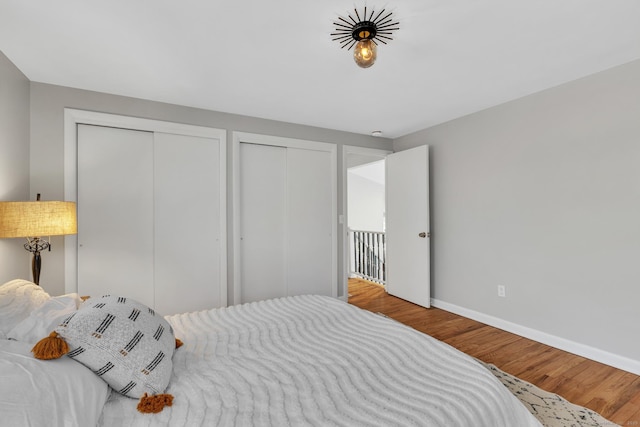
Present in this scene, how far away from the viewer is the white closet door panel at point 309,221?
3.65 meters

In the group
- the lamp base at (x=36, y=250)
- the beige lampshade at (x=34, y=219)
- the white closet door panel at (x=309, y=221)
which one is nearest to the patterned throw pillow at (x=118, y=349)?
the beige lampshade at (x=34, y=219)

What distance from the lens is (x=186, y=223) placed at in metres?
3.04

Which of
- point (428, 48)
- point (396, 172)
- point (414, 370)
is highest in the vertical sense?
point (428, 48)

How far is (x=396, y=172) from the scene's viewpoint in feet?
13.6

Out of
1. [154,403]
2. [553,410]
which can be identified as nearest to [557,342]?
[553,410]

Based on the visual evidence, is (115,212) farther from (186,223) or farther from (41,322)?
(41,322)

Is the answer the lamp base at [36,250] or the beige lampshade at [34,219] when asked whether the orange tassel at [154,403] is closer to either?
the beige lampshade at [34,219]

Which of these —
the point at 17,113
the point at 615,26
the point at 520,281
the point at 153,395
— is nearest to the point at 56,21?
the point at 17,113

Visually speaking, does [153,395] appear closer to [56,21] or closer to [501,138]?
[56,21]

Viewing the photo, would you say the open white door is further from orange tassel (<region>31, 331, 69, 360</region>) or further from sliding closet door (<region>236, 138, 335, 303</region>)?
orange tassel (<region>31, 331, 69, 360</region>)

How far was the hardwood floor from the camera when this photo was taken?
1.91 meters

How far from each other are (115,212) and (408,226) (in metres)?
3.37

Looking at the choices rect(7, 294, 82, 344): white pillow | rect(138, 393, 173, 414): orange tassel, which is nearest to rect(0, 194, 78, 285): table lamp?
rect(7, 294, 82, 344): white pillow

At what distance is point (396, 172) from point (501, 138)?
1378 mm
